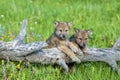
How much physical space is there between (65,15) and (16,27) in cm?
179

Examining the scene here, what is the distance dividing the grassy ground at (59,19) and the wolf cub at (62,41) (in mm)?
318

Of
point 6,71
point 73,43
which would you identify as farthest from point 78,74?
point 6,71

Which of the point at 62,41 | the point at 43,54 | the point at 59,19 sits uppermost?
the point at 59,19

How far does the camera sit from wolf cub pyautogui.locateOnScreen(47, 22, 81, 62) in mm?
7339

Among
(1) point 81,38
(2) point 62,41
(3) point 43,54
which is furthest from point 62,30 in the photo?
(3) point 43,54

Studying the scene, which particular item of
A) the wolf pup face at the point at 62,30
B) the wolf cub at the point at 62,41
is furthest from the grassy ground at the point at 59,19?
the wolf pup face at the point at 62,30

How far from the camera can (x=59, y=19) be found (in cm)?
1066

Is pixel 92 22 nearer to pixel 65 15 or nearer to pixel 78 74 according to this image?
pixel 65 15

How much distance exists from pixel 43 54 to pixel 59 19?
145 inches

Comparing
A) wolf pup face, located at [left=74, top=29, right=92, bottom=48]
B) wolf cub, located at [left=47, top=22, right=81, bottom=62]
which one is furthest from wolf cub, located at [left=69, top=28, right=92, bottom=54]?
wolf cub, located at [left=47, top=22, right=81, bottom=62]

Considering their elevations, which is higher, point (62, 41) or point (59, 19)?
point (59, 19)

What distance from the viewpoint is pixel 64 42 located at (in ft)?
24.7

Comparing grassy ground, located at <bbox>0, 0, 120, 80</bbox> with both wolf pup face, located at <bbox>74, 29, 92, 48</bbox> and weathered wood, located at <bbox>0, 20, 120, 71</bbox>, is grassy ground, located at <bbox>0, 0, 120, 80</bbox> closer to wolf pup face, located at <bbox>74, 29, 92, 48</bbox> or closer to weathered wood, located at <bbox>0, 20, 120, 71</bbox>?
weathered wood, located at <bbox>0, 20, 120, 71</bbox>

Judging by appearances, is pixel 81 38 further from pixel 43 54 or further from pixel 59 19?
pixel 59 19
